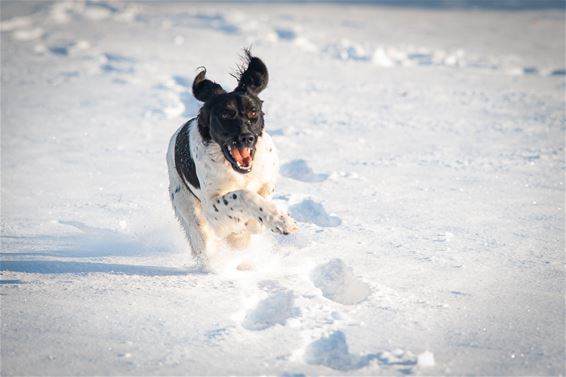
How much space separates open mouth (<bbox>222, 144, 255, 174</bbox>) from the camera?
363cm

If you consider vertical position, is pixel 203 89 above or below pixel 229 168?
above

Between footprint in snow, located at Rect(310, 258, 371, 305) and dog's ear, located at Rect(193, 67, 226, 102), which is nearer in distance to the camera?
footprint in snow, located at Rect(310, 258, 371, 305)

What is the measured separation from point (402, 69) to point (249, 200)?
22.4 ft

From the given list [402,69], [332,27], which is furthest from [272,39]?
[402,69]

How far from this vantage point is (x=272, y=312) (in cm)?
334

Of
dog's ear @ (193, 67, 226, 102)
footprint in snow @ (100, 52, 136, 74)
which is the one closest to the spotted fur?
dog's ear @ (193, 67, 226, 102)

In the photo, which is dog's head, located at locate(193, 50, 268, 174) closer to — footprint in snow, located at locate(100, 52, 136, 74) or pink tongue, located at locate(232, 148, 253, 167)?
pink tongue, located at locate(232, 148, 253, 167)

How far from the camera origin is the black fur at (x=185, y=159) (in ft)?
13.2

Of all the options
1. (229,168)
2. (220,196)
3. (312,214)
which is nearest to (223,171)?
(229,168)

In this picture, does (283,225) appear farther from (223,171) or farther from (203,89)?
(203,89)

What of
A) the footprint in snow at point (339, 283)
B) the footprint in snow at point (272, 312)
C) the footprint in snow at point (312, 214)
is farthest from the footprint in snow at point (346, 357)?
the footprint in snow at point (312, 214)

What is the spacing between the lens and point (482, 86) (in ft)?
28.7

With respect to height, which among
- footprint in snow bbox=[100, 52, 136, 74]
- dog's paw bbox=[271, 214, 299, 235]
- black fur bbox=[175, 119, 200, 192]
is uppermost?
black fur bbox=[175, 119, 200, 192]

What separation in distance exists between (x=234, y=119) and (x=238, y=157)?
0.77ft
